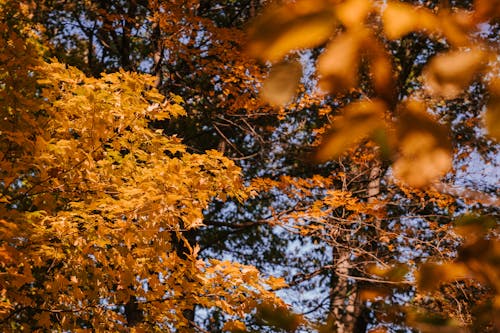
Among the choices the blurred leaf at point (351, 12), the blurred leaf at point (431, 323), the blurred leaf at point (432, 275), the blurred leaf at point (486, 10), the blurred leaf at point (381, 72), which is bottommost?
the blurred leaf at point (431, 323)

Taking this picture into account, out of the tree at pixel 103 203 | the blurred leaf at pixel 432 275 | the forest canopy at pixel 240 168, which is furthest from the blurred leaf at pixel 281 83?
the tree at pixel 103 203

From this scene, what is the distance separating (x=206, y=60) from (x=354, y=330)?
5625mm

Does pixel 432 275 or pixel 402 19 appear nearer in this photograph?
pixel 402 19

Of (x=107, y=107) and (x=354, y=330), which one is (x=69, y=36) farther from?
(x=354, y=330)

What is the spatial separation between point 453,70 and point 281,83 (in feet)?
1.00

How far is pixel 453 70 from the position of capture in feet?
3.01

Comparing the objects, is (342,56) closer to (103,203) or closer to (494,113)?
(494,113)

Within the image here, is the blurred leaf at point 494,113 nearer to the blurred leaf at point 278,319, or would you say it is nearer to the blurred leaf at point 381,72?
the blurred leaf at point 381,72

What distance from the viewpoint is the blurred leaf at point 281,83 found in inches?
35.3

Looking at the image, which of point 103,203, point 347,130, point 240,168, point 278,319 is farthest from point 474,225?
point 240,168

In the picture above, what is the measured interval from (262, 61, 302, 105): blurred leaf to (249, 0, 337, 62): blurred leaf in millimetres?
33

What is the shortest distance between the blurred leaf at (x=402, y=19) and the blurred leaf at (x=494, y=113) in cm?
20

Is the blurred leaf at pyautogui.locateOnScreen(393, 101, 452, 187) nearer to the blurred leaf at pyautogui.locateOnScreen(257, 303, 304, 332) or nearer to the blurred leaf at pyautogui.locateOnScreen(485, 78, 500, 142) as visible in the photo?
the blurred leaf at pyautogui.locateOnScreen(485, 78, 500, 142)

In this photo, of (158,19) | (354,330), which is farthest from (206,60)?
(354,330)
